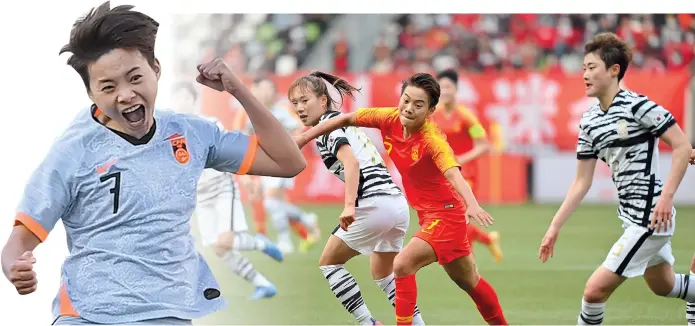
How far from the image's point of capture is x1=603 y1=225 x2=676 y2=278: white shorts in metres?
6.49

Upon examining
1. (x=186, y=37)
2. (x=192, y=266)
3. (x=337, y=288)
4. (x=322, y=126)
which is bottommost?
(x=337, y=288)

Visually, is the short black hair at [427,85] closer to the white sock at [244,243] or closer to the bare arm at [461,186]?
the bare arm at [461,186]

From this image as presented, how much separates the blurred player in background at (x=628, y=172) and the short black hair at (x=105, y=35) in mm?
3510

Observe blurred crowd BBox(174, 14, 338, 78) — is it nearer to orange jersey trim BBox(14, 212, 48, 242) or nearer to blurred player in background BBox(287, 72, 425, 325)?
blurred player in background BBox(287, 72, 425, 325)

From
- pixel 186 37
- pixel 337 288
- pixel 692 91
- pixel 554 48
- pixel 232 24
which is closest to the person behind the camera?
pixel 337 288

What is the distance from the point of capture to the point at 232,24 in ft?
73.5

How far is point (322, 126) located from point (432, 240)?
1.03 metres

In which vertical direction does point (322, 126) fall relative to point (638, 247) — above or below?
above

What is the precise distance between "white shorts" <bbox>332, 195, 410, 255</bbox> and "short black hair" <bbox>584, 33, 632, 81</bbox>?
176cm

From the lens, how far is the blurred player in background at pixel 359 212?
746 cm

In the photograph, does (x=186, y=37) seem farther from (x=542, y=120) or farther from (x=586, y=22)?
(x=586, y=22)

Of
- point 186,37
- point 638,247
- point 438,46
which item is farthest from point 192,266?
point 438,46

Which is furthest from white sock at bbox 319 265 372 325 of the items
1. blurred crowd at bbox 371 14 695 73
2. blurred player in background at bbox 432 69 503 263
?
blurred crowd at bbox 371 14 695 73

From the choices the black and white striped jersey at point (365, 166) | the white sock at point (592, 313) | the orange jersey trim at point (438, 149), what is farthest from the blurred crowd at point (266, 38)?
the white sock at point (592, 313)
